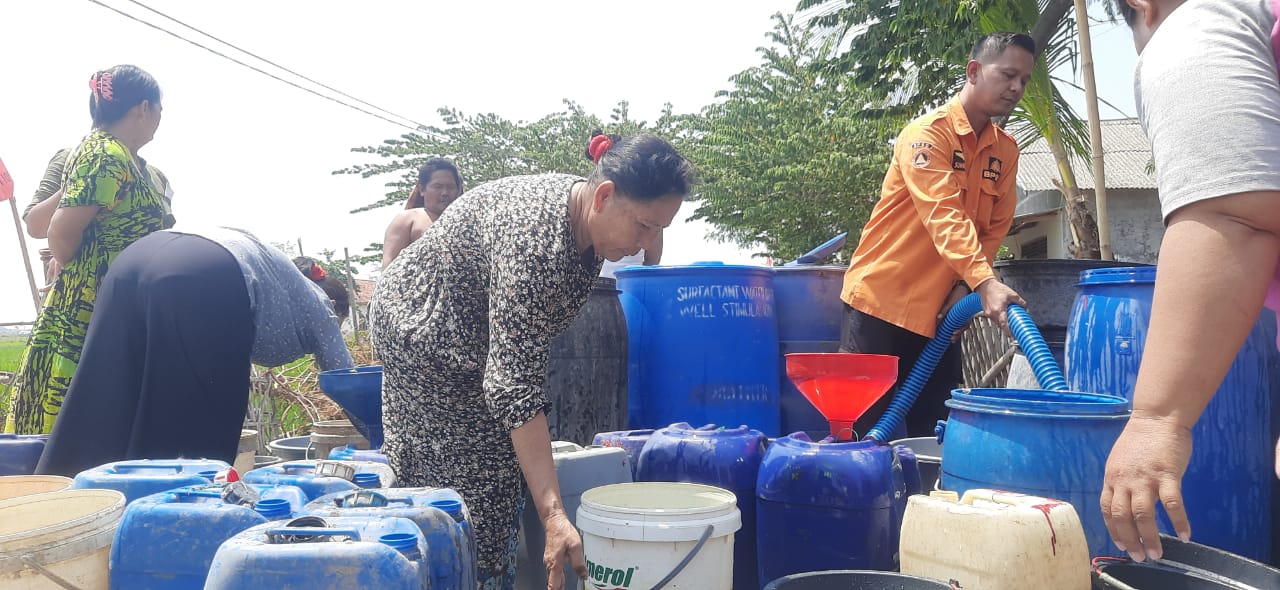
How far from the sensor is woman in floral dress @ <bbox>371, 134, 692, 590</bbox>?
171 centimetres

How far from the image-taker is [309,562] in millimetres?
1223

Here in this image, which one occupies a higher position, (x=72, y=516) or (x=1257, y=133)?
(x=1257, y=133)

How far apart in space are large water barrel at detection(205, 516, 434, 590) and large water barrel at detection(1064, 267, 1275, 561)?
5.81 ft

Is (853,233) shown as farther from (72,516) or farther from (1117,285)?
(72,516)

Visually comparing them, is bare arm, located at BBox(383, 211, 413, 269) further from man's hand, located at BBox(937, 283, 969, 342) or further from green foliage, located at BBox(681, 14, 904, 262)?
green foliage, located at BBox(681, 14, 904, 262)

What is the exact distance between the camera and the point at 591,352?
304 centimetres

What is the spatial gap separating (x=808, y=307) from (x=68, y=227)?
280 centimetres

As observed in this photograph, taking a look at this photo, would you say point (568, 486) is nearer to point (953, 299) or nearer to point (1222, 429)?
point (953, 299)

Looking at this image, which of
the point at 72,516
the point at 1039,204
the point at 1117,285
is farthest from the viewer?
the point at 1039,204

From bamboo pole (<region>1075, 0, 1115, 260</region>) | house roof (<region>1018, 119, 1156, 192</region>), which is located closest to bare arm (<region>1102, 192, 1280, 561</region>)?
bamboo pole (<region>1075, 0, 1115, 260</region>)

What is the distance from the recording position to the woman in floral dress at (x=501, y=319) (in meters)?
1.71

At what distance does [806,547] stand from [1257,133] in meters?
1.37

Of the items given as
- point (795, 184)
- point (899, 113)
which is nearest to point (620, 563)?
point (899, 113)

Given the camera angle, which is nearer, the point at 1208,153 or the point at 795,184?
the point at 1208,153
